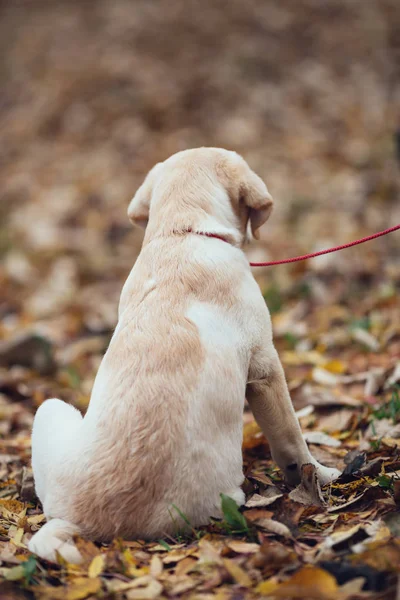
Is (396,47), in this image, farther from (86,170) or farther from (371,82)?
(86,170)

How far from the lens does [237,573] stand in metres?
2.26

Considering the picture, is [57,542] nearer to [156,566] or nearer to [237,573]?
[156,566]

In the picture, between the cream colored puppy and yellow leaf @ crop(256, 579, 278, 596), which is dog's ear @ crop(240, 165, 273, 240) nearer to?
the cream colored puppy

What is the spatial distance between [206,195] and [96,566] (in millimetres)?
1611

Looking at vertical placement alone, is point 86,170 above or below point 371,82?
below

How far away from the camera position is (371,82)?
38.2ft

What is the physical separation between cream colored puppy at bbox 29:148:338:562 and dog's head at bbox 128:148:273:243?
0.01 m

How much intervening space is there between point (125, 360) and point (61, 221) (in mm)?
7407

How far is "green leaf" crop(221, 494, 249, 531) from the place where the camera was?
8.23ft

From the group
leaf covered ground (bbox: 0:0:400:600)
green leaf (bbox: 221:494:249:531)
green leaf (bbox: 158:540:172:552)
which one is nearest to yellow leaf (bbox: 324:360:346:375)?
leaf covered ground (bbox: 0:0:400:600)

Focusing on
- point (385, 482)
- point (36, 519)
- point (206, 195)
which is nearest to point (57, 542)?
point (36, 519)

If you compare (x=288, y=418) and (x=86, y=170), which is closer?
(x=288, y=418)

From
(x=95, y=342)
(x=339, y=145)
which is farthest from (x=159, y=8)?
(x=95, y=342)

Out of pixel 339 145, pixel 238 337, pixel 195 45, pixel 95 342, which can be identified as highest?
pixel 195 45
